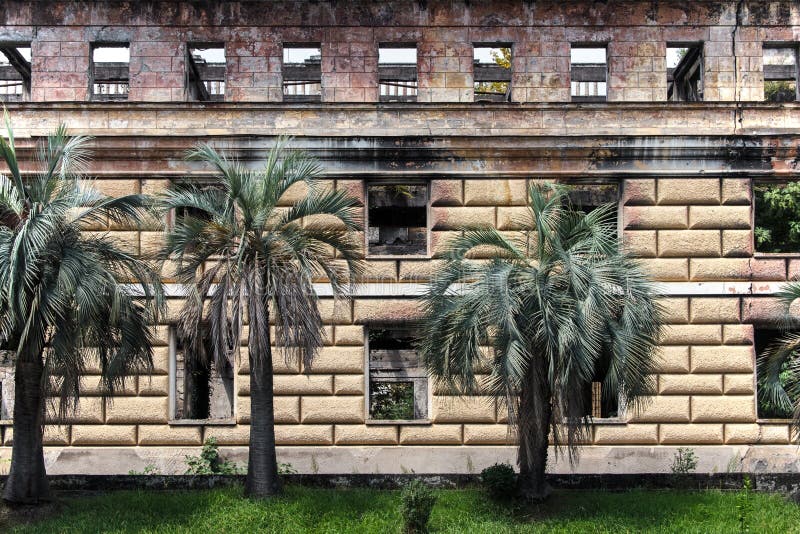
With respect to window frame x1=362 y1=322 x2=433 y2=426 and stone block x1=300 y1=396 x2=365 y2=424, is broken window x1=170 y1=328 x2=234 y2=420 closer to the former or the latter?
stone block x1=300 y1=396 x2=365 y2=424

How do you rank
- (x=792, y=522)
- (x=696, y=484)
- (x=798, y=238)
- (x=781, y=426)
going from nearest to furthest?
(x=792, y=522), (x=696, y=484), (x=781, y=426), (x=798, y=238)

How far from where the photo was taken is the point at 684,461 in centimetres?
1791

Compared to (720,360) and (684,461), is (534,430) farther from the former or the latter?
(720,360)

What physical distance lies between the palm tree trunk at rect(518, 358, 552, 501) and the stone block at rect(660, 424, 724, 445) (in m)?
4.62

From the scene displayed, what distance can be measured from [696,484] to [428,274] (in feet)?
21.6

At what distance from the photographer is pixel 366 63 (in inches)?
743

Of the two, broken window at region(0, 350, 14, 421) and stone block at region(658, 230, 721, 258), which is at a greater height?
stone block at region(658, 230, 721, 258)

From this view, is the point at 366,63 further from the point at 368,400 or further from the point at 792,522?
the point at 792,522

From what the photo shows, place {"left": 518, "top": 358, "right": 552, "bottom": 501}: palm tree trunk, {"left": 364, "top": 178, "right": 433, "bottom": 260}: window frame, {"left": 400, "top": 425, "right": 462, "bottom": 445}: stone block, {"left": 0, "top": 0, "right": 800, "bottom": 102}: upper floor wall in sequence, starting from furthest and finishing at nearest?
{"left": 0, "top": 0, "right": 800, "bottom": 102}: upper floor wall → {"left": 364, "top": 178, "right": 433, "bottom": 260}: window frame → {"left": 400, "top": 425, "right": 462, "bottom": 445}: stone block → {"left": 518, "top": 358, "right": 552, "bottom": 501}: palm tree trunk

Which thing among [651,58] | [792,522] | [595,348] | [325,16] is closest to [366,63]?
[325,16]

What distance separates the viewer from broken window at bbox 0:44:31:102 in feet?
64.5

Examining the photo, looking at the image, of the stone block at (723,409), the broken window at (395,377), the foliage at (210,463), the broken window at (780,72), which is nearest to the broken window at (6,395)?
the foliage at (210,463)

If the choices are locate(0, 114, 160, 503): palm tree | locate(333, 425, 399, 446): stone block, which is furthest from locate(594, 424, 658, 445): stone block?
locate(0, 114, 160, 503): palm tree

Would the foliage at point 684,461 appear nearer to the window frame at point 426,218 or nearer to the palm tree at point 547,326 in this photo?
the palm tree at point 547,326
